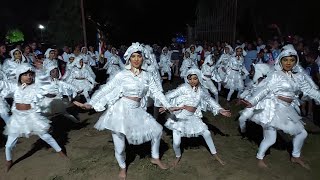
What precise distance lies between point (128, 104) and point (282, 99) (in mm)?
2660

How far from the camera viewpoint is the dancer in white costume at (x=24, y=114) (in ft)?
18.0

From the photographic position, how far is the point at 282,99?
17.6 ft

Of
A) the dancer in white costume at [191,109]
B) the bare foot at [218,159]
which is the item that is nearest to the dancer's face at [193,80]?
the dancer in white costume at [191,109]

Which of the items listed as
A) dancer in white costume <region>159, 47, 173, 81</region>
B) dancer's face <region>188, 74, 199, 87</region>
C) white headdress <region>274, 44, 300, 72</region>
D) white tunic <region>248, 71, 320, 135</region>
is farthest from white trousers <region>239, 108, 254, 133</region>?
dancer in white costume <region>159, 47, 173, 81</region>

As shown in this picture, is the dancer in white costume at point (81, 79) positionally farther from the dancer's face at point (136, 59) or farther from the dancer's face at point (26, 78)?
the dancer's face at point (136, 59)

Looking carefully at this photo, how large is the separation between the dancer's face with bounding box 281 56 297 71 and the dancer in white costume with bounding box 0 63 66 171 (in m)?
4.36

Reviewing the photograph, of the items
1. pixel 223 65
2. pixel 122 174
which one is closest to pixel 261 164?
pixel 122 174

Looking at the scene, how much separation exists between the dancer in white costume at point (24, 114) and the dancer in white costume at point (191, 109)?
2357 millimetres

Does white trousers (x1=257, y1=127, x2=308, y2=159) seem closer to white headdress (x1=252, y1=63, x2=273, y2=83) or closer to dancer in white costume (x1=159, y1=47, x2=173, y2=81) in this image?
white headdress (x1=252, y1=63, x2=273, y2=83)

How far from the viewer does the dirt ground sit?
17.9 feet

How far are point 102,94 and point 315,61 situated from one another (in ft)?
21.6

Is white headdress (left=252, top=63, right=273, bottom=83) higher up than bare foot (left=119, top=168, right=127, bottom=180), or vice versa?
white headdress (left=252, top=63, right=273, bottom=83)

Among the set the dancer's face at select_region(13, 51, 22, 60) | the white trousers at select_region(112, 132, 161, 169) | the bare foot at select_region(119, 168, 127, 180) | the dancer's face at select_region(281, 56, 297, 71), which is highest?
the dancer's face at select_region(13, 51, 22, 60)

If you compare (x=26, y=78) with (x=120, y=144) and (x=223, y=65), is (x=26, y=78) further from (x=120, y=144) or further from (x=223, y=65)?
(x=223, y=65)
